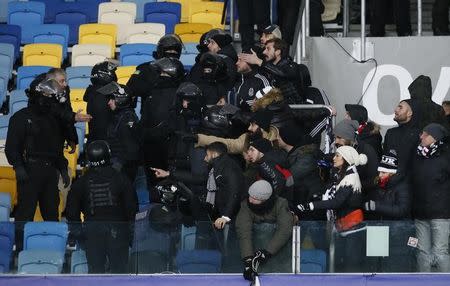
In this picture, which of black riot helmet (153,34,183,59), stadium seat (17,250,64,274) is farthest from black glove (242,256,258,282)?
black riot helmet (153,34,183,59)

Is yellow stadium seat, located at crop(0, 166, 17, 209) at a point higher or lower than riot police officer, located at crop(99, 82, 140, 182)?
lower

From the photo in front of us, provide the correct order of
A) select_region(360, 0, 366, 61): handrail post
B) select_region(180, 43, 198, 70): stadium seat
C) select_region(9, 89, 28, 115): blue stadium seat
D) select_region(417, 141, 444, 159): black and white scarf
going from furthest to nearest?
select_region(180, 43, 198, 70): stadium seat
select_region(9, 89, 28, 115): blue stadium seat
select_region(360, 0, 366, 61): handrail post
select_region(417, 141, 444, 159): black and white scarf

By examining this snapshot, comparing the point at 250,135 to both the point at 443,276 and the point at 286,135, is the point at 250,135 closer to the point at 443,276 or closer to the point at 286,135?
the point at 286,135

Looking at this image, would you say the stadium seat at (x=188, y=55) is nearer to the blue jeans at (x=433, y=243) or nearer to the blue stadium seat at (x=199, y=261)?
the blue stadium seat at (x=199, y=261)

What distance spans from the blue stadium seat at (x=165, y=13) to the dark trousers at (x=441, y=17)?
343cm

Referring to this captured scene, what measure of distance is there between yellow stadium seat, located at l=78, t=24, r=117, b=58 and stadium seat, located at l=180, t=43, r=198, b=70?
1348mm

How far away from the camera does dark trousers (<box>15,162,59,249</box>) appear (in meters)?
18.2

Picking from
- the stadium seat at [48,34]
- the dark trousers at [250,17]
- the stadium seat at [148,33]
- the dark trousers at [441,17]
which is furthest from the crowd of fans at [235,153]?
the stadium seat at [48,34]

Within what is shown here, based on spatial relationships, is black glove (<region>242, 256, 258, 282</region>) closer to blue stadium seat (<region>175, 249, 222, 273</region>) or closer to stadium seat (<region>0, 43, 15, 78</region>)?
blue stadium seat (<region>175, 249, 222, 273</region>)

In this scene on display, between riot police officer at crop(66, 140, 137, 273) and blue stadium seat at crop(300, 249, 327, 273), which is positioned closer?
blue stadium seat at crop(300, 249, 327, 273)

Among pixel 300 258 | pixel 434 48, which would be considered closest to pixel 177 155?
pixel 300 258

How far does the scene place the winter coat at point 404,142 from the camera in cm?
1742

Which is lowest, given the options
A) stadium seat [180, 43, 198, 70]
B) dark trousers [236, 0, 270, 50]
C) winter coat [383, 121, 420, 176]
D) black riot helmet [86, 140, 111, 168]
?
black riot helmet [86, 140, 111, 168]

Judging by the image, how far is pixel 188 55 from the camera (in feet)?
69.4
